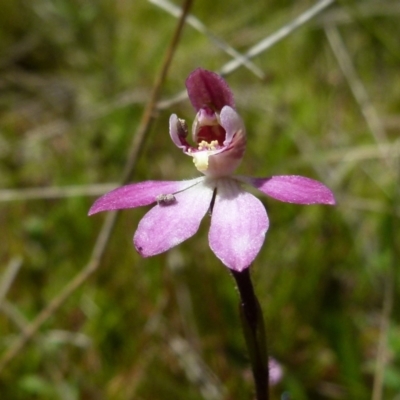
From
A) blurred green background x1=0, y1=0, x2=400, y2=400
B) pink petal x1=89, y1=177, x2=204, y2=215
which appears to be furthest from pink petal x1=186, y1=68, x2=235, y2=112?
blurred green background x1=0, y1=0, x2=400, y2=400

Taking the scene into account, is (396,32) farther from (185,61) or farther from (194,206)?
(194,206)

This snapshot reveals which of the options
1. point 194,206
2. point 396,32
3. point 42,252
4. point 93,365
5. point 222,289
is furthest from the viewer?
point 396,32

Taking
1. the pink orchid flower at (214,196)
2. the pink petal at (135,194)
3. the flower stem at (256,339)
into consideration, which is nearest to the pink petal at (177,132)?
the pink orchid flower at (214,196)

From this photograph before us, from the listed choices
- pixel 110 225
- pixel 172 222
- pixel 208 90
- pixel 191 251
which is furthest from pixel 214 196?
pixel 191 251

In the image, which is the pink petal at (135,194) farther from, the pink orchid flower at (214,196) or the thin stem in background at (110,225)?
the thin stem in background at (110,225)

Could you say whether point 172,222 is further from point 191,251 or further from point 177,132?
point 191,251

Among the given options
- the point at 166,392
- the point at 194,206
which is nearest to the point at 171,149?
the point at 166,392

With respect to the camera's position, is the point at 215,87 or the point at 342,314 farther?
the point at 342,314

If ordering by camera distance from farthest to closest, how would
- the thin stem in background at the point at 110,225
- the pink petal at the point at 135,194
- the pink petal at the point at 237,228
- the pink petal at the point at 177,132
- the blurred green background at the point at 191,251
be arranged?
the blurred green background at the point at 191,251 < the thin stem in background at the point at 110,225 < the pink petal at the point at 177,132 < the pink petal at the point at 135,194 < the pink petal at the point at 237,228
